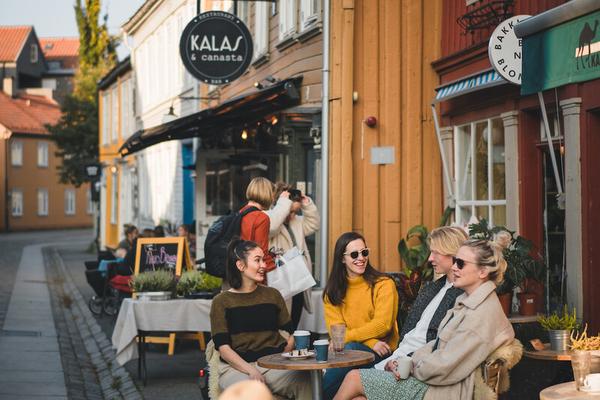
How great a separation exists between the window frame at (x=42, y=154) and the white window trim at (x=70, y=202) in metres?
2.76

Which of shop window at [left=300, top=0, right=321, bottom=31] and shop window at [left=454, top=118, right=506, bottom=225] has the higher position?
shop window at [left=300, top=0, right=321, bottom=31]

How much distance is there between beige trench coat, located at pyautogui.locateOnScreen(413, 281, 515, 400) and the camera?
20.4ft

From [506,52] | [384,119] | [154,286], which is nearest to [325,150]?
[384,119]

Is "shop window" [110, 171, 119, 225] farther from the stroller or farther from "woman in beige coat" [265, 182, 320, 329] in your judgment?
"woman in beige coat" [265, 182, 320, 329]

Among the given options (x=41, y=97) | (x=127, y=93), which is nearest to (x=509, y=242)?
(x=127, y=93)

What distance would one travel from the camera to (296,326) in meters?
10.5

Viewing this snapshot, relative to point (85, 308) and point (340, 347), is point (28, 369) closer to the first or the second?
point (340, 347)

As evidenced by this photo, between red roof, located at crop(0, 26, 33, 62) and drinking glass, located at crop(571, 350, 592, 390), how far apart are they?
265 feet

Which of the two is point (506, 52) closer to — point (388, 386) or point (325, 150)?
point (388, 386)

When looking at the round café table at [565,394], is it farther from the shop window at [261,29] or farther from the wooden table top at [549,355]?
the shop window at [261,29]

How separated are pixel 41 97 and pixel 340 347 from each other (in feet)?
251

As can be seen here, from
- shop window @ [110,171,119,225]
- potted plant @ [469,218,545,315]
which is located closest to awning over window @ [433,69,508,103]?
potted plant @ [469,218,545,315]

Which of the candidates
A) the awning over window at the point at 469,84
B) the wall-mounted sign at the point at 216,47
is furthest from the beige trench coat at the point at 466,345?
the wall-mounted sign at the point at 216,47

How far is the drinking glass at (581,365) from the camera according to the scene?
5496 millimetres
